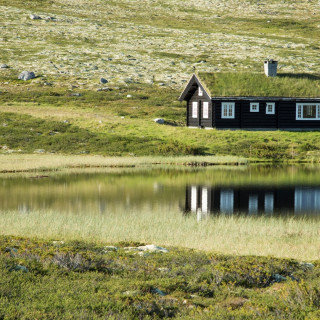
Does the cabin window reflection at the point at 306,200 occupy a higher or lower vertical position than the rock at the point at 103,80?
lower

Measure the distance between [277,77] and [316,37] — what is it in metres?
95.6

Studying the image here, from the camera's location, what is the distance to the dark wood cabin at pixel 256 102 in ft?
191

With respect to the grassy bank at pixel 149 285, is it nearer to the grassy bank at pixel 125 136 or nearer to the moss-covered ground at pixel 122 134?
the grassy bank at pixel 125 136

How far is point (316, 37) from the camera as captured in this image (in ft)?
489

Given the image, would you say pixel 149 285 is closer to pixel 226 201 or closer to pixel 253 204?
pixel 253 204

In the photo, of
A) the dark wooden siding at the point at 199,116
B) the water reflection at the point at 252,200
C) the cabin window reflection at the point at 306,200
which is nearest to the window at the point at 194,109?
the dark wooden siding at the point at 199,116

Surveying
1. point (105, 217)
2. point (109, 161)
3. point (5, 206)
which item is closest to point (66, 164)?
point (109, 161)

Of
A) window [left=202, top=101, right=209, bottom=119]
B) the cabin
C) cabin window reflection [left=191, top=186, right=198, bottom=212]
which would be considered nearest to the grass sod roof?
the cabin

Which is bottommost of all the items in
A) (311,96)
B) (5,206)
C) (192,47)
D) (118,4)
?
(5,206)

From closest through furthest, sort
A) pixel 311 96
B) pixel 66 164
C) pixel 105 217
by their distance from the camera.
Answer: pixel 105 217 < pixel 66 164 < pixel 311 96

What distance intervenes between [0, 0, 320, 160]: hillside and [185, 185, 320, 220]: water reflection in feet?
58.5

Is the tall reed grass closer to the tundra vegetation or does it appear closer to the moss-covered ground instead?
the tundra vegetation

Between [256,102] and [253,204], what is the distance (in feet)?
111

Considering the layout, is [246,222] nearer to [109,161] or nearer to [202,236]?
[202,236]
